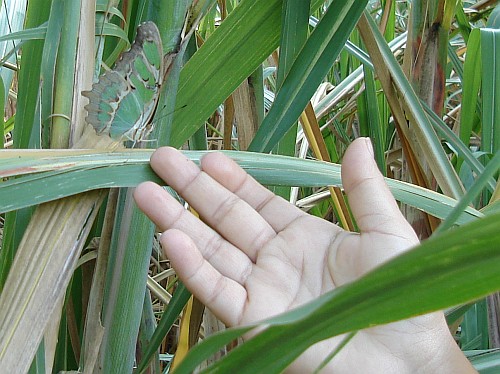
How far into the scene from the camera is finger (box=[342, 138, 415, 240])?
1.53 ft

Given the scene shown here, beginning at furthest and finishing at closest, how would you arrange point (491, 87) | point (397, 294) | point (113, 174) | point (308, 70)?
1. point (491, 87)
2. point (308, 70)
3. point (113, 174)
4. point (397, 294)

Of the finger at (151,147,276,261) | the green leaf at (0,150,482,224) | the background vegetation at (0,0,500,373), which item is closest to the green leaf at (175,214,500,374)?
the background vegetation at (0,0,500,373)

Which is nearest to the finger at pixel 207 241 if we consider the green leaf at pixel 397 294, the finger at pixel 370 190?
the finger at pixel 370 190

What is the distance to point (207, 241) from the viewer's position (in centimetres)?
51

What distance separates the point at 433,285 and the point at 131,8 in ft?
1.31

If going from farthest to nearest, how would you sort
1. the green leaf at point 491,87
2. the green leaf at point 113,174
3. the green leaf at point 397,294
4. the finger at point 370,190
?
the green leaf at point 491,87 → the finger at point 370,190 → the green leaf at point 113,174 → the green leaf at point 397,294

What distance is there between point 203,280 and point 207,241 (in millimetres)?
57

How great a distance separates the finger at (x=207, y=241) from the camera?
469mm

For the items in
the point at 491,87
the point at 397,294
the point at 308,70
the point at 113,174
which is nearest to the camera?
the point at 397,294

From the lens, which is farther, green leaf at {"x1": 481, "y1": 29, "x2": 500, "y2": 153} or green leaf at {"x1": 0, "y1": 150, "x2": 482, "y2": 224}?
green leaf at {"x1": 481, "y1": 29, "x2": 500, "y2": 153}

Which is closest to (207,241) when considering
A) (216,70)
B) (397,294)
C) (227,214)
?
(227,214)

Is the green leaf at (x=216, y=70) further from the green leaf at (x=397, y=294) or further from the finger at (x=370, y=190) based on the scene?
the green leaf at (x=397, y=294)

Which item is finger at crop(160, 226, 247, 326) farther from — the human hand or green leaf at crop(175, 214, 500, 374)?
green leaf at crop(175, 214, 500, 374)

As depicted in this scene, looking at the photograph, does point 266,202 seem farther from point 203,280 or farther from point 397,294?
point 397,294
